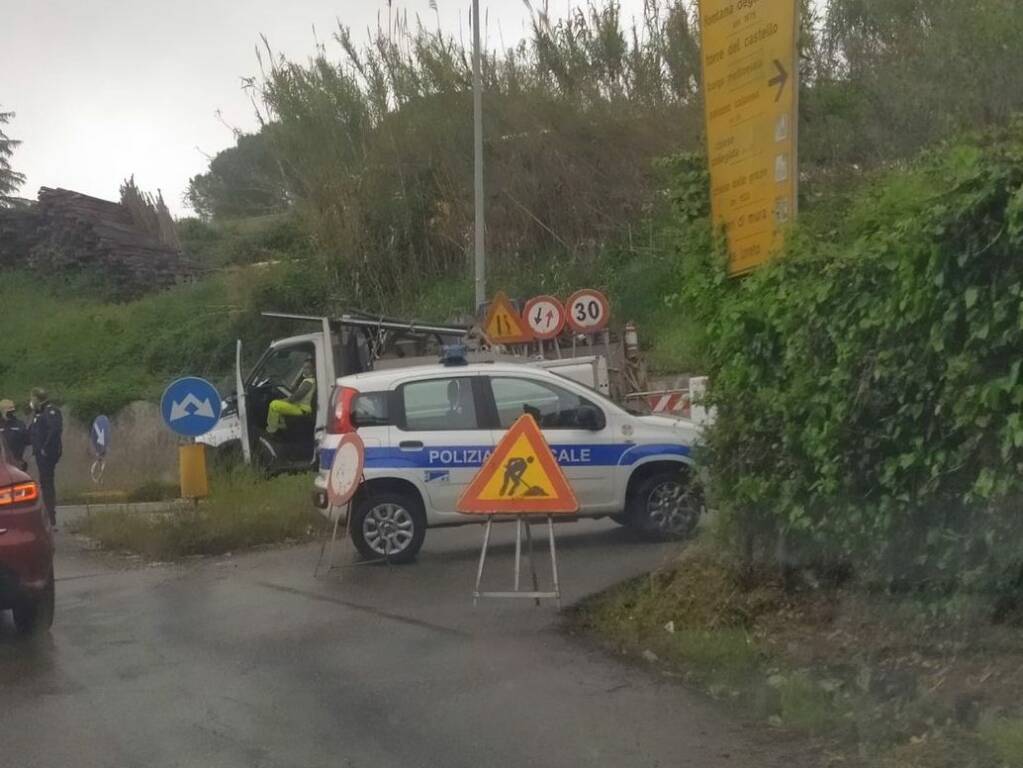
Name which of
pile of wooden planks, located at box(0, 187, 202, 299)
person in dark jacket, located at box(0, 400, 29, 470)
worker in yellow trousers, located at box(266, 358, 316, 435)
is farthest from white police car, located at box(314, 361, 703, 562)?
pile of wooden planks, located at box(0, 187, 202, 299)

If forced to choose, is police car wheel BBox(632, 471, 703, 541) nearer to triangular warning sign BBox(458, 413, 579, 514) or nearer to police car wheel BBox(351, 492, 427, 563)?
police car wheel BBox(351, 492, 427, 563)

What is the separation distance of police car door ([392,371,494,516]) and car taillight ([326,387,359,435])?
426mm

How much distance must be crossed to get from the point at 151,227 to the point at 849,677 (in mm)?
39500

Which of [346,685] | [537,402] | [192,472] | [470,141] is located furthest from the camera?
[470,141]

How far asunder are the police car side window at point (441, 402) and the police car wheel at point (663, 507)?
1.70 m

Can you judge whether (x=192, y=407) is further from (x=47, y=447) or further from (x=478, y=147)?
(x=478, y=147)

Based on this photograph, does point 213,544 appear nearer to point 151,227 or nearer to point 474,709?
point 474,709

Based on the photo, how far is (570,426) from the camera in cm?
1425

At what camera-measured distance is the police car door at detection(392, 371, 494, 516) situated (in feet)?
46.0

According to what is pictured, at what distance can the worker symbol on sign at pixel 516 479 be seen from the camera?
1092cm

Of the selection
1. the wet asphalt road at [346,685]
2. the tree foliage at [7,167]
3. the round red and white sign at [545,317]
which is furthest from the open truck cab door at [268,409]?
the tree foliage at [7,167]

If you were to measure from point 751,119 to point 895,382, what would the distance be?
10.1ft

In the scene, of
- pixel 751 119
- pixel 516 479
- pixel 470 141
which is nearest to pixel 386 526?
pixel 516 479

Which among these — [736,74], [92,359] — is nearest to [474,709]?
[736,74]
